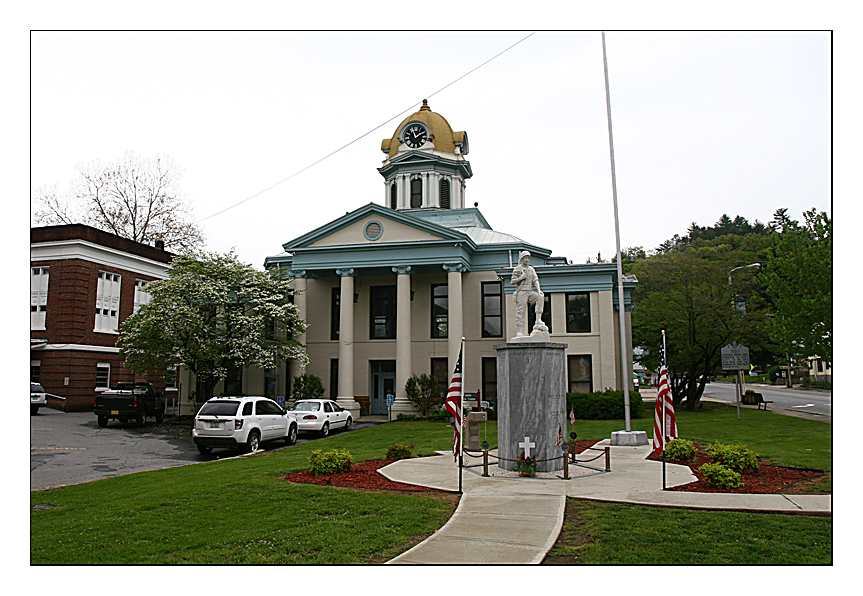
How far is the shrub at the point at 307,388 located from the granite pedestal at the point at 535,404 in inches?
822

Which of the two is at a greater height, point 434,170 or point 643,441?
point 434,170

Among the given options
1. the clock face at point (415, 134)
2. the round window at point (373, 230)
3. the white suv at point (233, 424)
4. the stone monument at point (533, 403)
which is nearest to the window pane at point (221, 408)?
the white suv at point (233, 424)

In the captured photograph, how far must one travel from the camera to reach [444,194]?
1635 inches

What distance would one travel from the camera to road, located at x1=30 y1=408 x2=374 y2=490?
1633cm

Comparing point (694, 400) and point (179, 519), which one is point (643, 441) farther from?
point (694, 400)

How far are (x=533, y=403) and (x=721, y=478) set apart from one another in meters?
3.75

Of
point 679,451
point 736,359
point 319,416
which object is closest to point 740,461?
point 679,451

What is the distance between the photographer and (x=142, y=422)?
93.5 ft

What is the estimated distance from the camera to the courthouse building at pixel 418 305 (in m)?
31.4

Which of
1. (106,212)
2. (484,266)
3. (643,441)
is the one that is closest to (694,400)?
(484,266)

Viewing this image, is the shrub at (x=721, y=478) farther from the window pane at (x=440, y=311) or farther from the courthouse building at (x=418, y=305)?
the window pane at (x=440, y=311)

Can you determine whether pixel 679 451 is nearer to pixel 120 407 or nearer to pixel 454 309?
pixel 454 309

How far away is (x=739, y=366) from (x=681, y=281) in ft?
24.5

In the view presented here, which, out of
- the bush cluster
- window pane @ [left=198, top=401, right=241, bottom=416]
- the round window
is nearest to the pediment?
the round window
